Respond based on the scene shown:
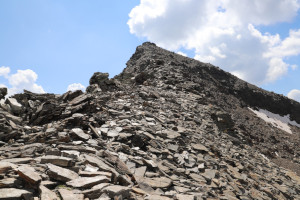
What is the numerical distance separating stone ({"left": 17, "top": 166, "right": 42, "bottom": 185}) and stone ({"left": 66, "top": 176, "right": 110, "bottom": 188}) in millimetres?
820

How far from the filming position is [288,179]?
17609 millimetres

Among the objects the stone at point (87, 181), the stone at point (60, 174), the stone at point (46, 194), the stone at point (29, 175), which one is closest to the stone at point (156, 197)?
the stone at point (87, 181)

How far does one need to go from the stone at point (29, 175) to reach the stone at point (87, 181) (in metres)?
0.82

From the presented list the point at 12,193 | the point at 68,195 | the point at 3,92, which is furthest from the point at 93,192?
the point at 3,92

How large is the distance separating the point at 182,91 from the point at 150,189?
71.8 ft

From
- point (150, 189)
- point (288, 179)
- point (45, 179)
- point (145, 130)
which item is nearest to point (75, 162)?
point (45, 179)

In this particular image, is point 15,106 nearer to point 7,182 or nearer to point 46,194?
point 7,182

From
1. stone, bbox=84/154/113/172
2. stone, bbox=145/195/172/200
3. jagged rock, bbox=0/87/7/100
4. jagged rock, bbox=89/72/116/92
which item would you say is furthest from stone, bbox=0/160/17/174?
jagged rock, bbox=89/72/116/92

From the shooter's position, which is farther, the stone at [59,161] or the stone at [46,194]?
the stone at [59,161]

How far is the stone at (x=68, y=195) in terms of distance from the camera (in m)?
5.47

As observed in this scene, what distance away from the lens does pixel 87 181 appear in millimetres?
6289

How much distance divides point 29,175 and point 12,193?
63 cm

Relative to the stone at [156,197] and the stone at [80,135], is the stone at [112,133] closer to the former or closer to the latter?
the stone at [80,135]

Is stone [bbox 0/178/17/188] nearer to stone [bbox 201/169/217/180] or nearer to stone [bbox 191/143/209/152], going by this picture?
stone [bbox 201/169/217/180]
